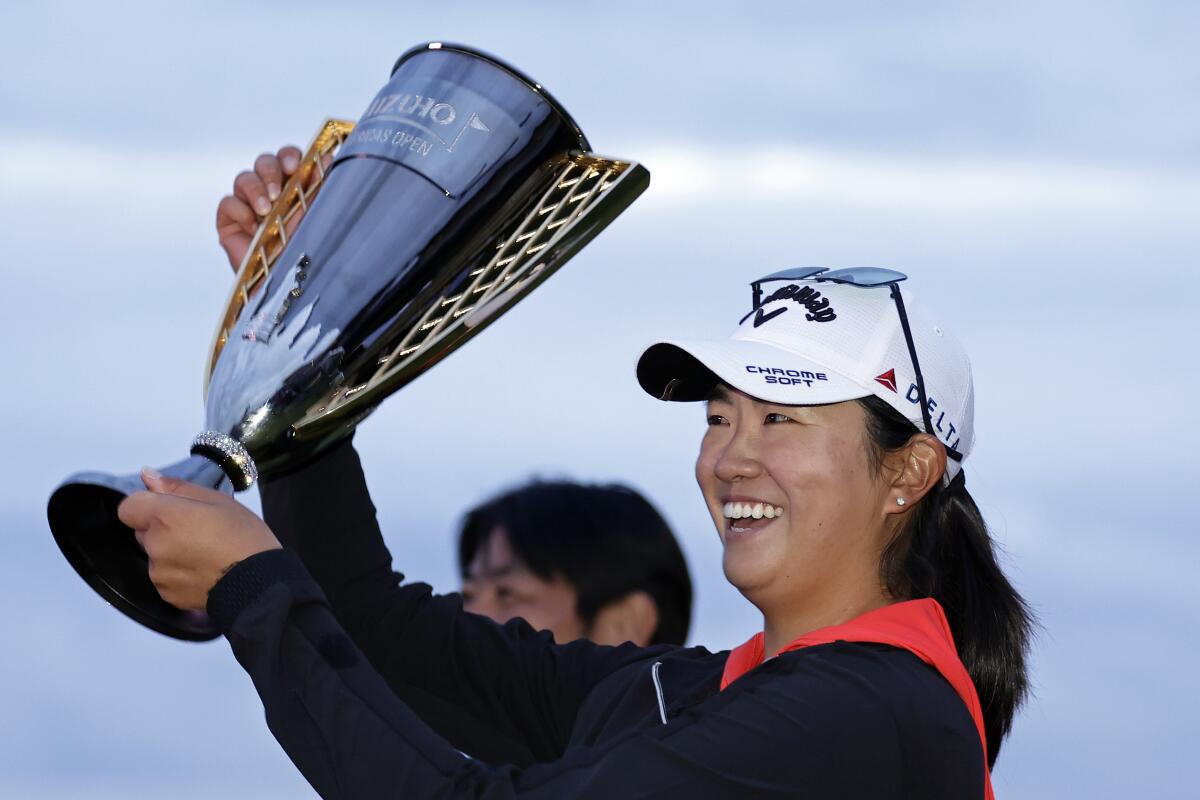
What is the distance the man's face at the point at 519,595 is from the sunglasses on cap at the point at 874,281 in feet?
4.53

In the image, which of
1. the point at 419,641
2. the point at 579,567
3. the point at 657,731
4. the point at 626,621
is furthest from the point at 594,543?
the point at 657,731

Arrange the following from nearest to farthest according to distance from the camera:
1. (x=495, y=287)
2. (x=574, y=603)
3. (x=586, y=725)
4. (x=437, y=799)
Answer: (x=437, y=799) < (x=495, y=287) < (x=586, y=725) < (x=574, y=603)

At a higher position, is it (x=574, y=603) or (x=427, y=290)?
(x=427, y=290)

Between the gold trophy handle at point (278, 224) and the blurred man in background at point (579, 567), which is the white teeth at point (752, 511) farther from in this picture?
the blurred man in background at point (579, 567)

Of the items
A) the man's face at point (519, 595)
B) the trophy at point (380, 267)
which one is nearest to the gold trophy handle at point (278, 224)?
the trophy at point (380, 267)

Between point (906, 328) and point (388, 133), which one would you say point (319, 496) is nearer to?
point (388, 133)

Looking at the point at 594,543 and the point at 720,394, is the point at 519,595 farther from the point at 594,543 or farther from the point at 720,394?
the point at 720,394

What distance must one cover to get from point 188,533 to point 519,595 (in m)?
1.85

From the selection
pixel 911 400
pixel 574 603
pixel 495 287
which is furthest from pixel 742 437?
pixel 574 603

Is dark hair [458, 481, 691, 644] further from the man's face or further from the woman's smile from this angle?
the woman's smile

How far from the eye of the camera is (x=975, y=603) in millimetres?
2295

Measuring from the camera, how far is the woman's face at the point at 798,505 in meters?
2.19

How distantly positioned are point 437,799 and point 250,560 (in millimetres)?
322

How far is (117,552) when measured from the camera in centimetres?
199
